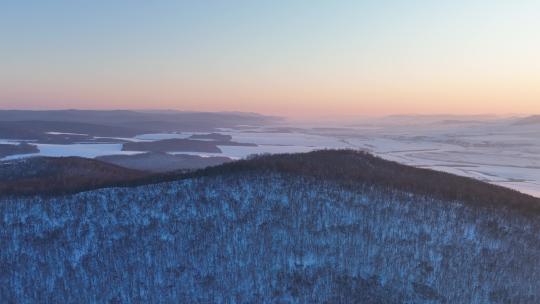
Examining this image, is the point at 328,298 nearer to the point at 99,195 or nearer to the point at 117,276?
the point at 117,276

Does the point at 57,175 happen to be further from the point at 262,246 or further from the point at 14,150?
the point at 14,150

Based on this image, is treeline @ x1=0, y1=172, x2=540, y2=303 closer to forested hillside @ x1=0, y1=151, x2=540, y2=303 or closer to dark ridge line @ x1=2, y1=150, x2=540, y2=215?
forested hillside @ x1=0, y1=151, x2=540, y2=303

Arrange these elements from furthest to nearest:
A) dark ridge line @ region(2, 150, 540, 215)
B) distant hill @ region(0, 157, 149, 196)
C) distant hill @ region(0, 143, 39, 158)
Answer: distant hill @ region(0, 143, 39, 158), distant hill @ region(0, 157, 149, 196), dark ridge line @ region(2, 150, 540, 215)

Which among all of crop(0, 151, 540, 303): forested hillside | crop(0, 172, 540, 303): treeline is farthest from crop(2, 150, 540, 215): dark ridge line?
crop(0, 172, 540, 303): treeline

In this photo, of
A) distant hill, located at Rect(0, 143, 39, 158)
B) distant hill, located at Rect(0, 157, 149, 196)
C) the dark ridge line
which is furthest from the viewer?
distant hill, located at Rect(0, 143, 39, 158)

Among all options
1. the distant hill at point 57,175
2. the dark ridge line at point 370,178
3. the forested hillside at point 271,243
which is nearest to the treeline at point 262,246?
the forested hillside at point 271,243

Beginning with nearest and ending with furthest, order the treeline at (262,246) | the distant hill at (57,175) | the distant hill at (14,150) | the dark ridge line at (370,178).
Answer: the treeline at (262,246) < the dark ridge line at (370,178) < the distant hill at (57,175) < the distant hill at (14,150)

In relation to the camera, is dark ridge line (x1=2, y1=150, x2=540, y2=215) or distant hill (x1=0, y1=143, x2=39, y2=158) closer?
dark ridge line (x1=2, y1=150, x2=540, y2=215)

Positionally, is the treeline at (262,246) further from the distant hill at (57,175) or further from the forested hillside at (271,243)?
the distant hill at (57,175)

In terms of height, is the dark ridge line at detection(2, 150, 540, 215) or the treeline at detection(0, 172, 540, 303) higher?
the dark ridge line at detection(2, 150, 540, 215)
